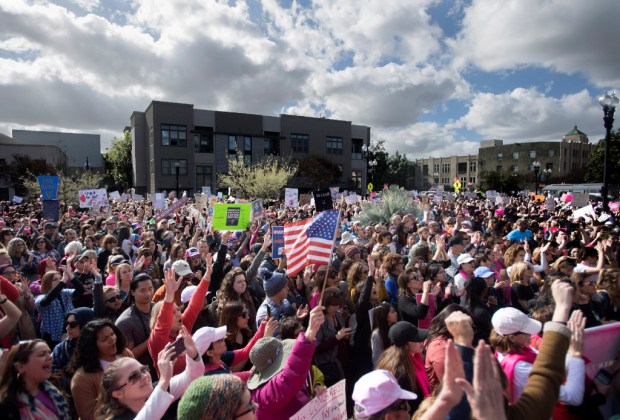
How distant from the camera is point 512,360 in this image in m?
2.89

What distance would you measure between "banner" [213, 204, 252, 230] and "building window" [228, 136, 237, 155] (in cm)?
4362

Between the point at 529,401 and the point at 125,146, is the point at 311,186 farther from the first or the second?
the point at 529,401

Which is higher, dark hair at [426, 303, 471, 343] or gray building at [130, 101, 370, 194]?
gray building at [130, 101, 370, 194]

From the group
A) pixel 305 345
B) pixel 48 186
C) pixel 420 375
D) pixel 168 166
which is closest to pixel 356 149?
pixel 168 166

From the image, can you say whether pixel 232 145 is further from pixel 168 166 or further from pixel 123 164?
pixel 123 164

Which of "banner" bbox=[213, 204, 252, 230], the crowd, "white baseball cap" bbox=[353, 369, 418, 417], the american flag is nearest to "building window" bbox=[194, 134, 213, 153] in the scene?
"banner" bbox=[213, 204, 252, 230]

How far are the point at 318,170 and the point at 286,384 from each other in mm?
49917

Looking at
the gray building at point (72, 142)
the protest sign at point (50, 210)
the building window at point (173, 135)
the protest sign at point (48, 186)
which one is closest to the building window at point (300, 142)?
the building window at point (173, 135)

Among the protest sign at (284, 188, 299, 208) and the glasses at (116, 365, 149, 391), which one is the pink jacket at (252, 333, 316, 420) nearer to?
the glasses at (116, 365, 149, 391)

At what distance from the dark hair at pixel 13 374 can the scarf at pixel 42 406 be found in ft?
0.16

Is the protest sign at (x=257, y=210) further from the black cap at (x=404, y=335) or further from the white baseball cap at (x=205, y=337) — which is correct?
the black cap at (x=404, y=335)

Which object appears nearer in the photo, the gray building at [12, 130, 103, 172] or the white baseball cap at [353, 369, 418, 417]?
the white baseball cap at [353, 369, 418, 417]

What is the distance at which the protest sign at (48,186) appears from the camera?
12.8 meters

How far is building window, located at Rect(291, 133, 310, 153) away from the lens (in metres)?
54.9
